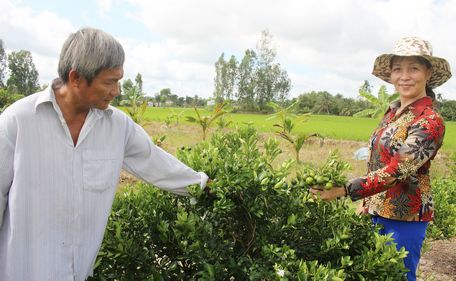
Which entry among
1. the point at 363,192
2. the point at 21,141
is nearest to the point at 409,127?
the point at 363,192

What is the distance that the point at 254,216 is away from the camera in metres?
2.47

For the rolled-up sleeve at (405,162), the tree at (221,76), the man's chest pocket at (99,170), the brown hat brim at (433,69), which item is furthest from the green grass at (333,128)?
the tree at (221,76)

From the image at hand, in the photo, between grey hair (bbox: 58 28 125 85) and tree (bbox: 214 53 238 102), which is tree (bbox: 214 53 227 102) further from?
grey hair (bbox: 58 28 125 85)

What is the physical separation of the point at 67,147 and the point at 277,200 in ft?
3.68

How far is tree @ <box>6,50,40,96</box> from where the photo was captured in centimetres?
5503

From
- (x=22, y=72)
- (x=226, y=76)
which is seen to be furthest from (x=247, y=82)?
(x=22, y=72)

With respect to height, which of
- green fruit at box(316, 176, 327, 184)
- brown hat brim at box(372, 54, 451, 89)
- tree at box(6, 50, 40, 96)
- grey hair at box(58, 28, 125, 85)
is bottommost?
green fruit at box(316, 176, 327, 184)

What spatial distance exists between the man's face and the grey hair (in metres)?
0.02

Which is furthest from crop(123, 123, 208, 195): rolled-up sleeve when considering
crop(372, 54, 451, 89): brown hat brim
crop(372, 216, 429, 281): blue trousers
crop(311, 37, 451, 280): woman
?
crop(372, 54, 451, 89): brown hat brim

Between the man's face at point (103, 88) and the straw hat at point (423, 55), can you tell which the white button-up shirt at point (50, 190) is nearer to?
the man's face at point (103, 88)

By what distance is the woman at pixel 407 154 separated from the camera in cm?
261

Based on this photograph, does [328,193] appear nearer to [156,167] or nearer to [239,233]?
[239,233]

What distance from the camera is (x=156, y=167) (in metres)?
2.43

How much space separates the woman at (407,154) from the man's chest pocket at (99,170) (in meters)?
1.31
